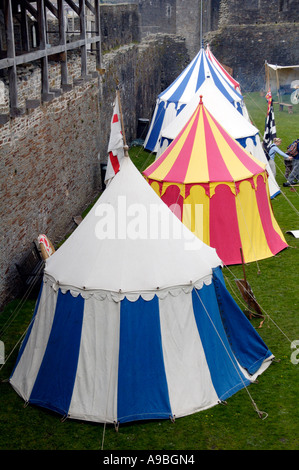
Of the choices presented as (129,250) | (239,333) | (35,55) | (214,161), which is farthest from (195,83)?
(129,250)

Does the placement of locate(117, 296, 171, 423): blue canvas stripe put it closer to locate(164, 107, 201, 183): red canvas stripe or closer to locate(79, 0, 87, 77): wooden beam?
locate(164, 107, 201, 183): red canvas stripe

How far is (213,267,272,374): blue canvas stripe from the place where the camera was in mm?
7797

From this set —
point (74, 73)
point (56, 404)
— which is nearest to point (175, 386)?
point (56, 404)

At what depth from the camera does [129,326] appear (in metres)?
7.16

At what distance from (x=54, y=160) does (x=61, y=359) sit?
5.59 metres

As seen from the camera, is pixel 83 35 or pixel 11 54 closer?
pixel 11 54

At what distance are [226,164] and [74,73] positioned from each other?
4.13 metres

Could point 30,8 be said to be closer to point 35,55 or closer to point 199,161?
point 35,55

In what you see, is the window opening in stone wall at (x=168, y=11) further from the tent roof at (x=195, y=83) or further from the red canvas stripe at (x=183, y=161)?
the red canvas stripe at (x=183, y=161)

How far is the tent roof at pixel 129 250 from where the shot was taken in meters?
7.27

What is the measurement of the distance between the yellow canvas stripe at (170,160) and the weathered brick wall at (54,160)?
187 centimetres

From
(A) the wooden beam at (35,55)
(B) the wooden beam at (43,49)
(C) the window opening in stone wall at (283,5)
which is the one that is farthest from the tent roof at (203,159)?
(C) the window opening in stone wall at (283,5)
